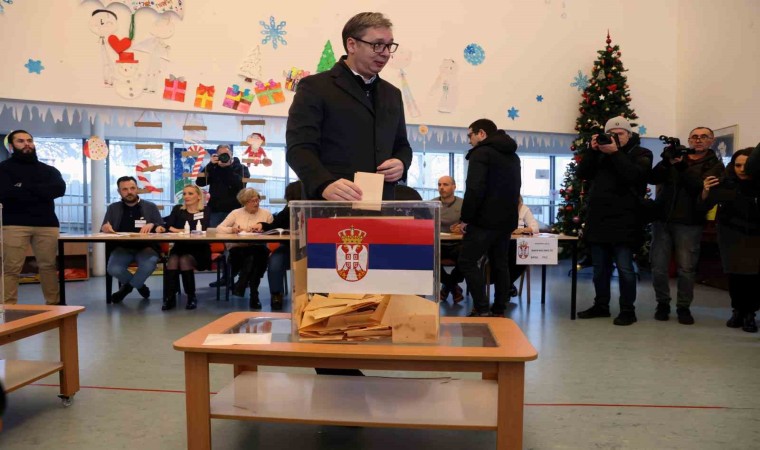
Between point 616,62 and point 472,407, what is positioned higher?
point 616,62

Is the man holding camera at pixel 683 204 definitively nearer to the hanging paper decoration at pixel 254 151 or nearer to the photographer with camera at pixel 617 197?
the photographer with camera at pixel 617 197

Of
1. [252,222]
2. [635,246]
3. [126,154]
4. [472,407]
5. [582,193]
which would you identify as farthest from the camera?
[126,154]

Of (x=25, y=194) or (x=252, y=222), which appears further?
(x=252, y=222)

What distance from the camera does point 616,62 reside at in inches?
253

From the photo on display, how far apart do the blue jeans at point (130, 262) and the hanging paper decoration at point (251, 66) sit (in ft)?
6.64

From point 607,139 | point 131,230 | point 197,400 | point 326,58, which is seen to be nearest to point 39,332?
point 197,400

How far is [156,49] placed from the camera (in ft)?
18.3

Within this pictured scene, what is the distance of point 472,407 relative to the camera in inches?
68.8

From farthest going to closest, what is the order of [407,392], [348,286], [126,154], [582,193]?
[126,154]
[582,193]
[407,392]
[348,286]

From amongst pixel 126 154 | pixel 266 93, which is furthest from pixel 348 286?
pixel 126 154

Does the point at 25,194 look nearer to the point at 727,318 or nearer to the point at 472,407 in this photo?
the point at 472,407

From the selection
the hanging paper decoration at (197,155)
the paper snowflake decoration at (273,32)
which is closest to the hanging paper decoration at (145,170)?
the hanging paper decoration at (197,155)

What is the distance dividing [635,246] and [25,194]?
479cm

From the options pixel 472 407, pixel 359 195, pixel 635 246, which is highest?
pixel 359 195
